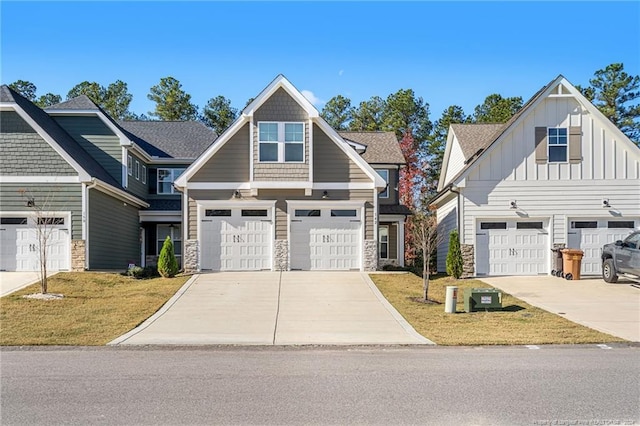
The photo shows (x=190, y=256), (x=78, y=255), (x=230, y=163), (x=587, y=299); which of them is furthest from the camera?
(x=230, y=163)

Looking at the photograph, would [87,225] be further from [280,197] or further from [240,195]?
[280,197]

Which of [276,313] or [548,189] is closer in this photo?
[276,313]

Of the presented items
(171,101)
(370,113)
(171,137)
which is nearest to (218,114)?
(171,101)

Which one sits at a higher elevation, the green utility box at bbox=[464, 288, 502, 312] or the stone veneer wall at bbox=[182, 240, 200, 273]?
the stone veneer wall at bbox=[182, 240, 200, 273]

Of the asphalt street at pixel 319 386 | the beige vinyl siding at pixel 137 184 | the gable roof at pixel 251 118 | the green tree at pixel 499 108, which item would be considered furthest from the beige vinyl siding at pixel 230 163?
the green tree at pixel 499 108

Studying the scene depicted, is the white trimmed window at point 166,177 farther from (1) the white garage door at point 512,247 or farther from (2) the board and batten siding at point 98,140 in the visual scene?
A: (1) the white garage door at point 512,247

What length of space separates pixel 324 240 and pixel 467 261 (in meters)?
5.45

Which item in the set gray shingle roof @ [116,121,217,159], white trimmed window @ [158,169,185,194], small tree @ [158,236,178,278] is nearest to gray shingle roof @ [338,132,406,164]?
gray shingle roof @ [116,121,217,159]

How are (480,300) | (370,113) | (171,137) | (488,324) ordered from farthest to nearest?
(370,113) → (171,137) → (480,300) → (488,324)

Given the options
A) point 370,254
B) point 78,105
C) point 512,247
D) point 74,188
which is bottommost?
point 370,254

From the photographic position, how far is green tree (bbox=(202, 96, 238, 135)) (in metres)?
54.3

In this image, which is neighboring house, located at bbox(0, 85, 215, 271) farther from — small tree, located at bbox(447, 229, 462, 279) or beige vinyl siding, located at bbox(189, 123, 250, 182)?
small tree, located at bbox(447, 229, 462, 279)

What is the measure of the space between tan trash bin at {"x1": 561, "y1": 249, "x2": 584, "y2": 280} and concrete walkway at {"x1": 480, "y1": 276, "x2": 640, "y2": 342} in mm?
347

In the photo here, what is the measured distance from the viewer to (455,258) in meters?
22.5
